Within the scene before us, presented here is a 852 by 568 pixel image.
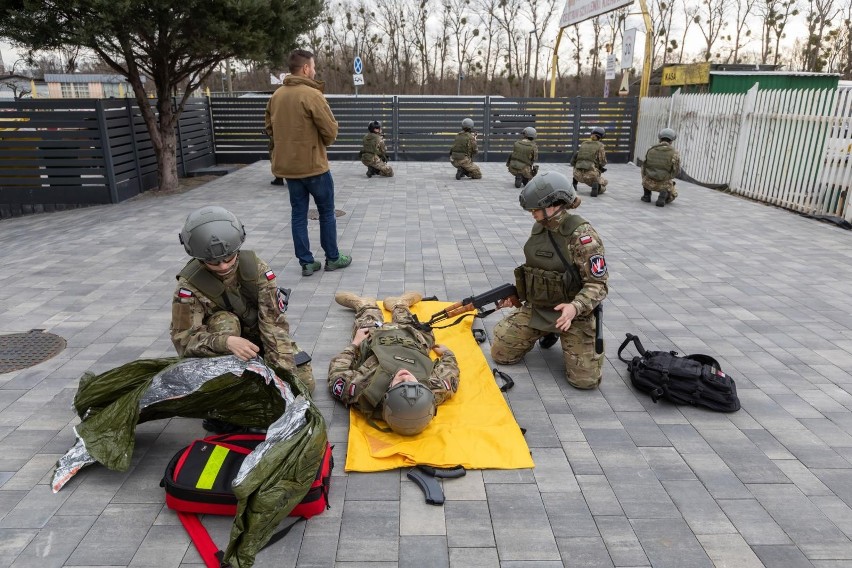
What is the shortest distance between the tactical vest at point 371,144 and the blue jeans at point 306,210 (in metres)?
7.60

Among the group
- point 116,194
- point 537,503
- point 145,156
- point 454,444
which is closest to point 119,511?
point 454,444

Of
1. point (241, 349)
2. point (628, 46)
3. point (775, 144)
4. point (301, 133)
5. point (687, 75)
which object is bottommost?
point (241, 349)

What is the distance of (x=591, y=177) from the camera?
39.9ft

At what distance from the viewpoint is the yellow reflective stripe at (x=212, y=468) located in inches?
115

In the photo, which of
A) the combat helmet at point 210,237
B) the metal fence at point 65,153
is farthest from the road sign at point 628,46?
the combat helmet at point 210,237

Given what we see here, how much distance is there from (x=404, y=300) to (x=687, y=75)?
17430 mm

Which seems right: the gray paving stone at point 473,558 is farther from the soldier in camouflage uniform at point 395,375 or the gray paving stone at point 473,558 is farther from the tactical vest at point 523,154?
the tactical vest at point 523,154

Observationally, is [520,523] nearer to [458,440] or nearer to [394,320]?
[458,440]

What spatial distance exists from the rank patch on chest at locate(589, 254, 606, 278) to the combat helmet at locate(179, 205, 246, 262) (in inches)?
93.6

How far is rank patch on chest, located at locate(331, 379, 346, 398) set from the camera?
13.1ft

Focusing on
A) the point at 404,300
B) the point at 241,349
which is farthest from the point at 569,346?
the point at 241,349

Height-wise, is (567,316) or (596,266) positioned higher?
(596,266)

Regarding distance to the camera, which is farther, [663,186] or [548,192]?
[663,186]

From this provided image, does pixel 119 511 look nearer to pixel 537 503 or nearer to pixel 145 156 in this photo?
pixel 537 503
